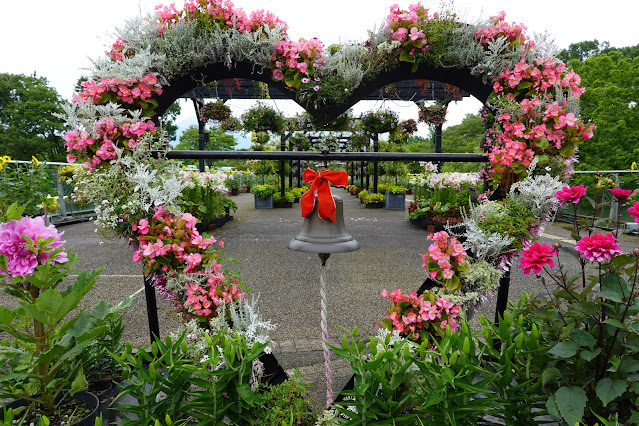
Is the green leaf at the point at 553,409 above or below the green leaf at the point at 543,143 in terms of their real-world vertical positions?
below

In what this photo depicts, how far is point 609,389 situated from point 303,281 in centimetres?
362

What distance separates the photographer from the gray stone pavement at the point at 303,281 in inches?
115

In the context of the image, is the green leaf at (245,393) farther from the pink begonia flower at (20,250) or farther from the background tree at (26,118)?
the background tree at (26,118)

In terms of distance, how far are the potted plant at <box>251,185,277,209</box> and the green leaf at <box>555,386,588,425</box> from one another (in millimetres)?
11641

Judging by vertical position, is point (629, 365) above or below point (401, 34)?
below

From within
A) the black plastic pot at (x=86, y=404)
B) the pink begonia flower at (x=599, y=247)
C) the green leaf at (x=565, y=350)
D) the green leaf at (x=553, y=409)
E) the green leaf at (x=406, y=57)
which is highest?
the green leaf at (x=406, y=57)

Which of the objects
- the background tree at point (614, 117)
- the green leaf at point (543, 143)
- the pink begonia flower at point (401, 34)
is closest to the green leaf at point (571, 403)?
the green leaf at point (543, 143)

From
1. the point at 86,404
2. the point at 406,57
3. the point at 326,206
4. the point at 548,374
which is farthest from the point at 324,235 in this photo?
the point at 406,57

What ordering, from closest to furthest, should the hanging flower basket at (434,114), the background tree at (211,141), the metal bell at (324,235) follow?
the metal bell at (324,235), the hanging flower basket at (434,114), the background tree at (211,141)

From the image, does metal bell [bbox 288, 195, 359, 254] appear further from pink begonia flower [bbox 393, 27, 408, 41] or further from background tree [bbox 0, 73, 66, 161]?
background tree [bbox 0, 73, 66, 161]

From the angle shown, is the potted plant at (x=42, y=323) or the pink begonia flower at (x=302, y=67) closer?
the potted plant at (x=42, y=323)

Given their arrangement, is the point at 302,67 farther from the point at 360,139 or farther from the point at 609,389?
the point at 360,139

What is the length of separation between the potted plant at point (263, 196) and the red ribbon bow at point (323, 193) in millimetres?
10991

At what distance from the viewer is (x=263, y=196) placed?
12.7 m
